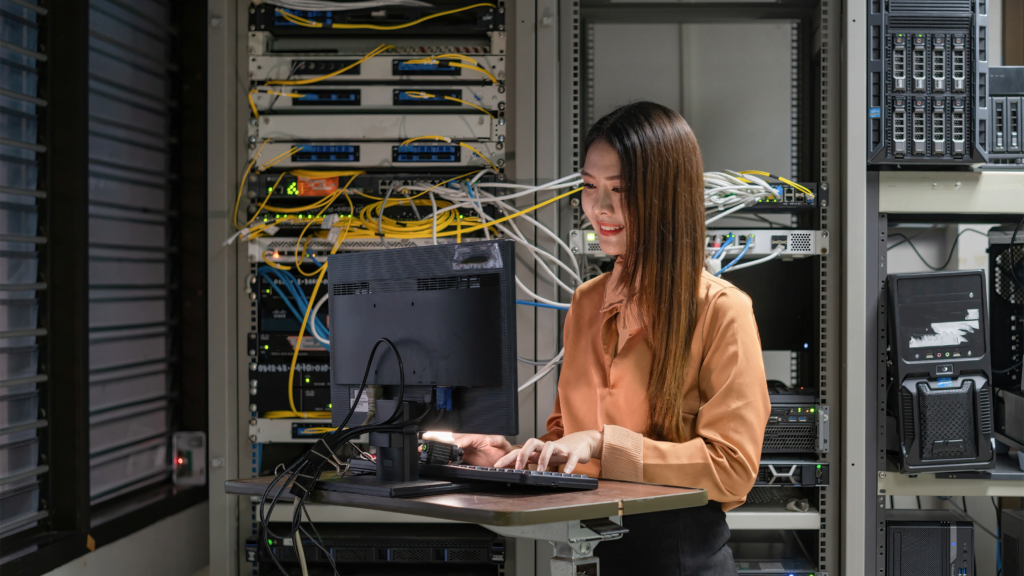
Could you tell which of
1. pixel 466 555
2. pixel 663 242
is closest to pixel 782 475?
pixel 466 555

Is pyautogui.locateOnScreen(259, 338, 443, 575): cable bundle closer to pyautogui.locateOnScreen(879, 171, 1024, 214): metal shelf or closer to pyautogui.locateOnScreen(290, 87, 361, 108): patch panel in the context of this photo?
pyautogui.locateOnScreen(290, 87, 361, 108): patch panel

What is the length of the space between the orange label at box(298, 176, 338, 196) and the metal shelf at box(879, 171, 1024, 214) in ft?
5.65

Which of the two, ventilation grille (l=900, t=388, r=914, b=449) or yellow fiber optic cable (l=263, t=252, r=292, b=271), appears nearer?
ventilation grille (l=900, t=388, r=914, b=449)

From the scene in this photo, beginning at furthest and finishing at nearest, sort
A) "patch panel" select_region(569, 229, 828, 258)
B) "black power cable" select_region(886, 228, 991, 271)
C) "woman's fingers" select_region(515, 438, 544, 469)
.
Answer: "black power cable" select_region(886, 228, 991, 271) < "patch panel" select_region(569, 229, 828, 258) < "woman's fingers" select_region(515, 438, 544, 469)

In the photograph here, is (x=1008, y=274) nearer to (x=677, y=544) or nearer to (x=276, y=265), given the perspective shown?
(x=677, y=544)

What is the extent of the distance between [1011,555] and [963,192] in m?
1.10

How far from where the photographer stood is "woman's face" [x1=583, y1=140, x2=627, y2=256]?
3.89 feet

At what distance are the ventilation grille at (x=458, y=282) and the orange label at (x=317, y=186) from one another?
1242 mm

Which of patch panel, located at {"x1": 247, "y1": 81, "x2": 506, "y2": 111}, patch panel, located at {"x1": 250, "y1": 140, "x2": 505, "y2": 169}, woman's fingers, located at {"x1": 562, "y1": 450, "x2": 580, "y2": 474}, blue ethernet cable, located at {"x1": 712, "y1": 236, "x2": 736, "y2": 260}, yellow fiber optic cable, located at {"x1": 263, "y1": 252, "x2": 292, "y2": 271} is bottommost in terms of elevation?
woman's fingers, located at {"x1": 562, "y1": 450, "x2": 580, "y2": 474}

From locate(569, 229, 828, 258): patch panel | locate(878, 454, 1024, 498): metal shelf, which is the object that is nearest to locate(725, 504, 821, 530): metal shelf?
locate(878, 454, 1024, 498): metal shelf

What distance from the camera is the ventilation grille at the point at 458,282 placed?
37.7 inches

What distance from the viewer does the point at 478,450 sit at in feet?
3.83

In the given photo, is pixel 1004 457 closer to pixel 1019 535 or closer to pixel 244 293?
pixel 1019 535

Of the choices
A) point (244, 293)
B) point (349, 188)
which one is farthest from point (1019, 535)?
point (244, 293)
